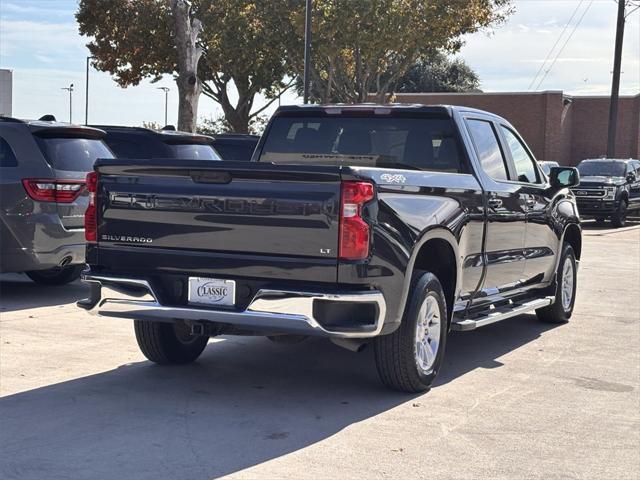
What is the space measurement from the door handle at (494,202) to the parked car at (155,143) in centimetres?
541

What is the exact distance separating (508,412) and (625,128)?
161 ft

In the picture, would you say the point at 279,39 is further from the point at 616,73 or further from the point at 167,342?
the point at 167,342

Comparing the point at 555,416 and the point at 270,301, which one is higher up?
the point at 270,301

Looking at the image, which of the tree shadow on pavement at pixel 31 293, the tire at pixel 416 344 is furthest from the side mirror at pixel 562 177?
the tree shadow on pavement at pixel 31 293

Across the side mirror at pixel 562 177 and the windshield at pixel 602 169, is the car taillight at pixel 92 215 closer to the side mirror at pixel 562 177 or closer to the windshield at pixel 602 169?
the side mirror at pixel 562 177

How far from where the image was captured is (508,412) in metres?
6.65

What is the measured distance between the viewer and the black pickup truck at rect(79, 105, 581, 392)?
6.19 m

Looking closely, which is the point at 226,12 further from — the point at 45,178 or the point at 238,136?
the point at 45,178

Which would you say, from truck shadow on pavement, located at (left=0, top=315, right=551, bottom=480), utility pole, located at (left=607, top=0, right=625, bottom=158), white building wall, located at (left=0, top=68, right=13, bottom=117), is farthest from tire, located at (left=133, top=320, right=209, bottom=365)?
utility pole, located at (left=607, top=0, right=625, bottom=158)

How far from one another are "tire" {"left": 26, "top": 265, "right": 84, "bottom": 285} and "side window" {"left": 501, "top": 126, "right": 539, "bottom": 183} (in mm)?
5544

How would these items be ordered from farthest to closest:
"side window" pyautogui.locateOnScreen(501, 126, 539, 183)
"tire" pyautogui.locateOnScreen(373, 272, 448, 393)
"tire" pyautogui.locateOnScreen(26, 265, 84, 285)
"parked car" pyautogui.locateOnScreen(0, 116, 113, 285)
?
"tire" pyautogui.locateOnScreen(26, 265, 84, 285), "parked car" pyautogui.locateOnScreen(0, 116, 113, 285), "side window" pyautogui.locateOnScreen(501, 126, 539, 183), "tire" pyautogui.locateOnScreen(373, 272, 448, 393)

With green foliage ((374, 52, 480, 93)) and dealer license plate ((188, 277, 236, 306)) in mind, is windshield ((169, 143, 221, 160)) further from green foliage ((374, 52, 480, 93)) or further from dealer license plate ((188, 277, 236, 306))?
green foliage ((374, 52, 480, 93))

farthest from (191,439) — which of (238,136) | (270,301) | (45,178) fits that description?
(238,136)

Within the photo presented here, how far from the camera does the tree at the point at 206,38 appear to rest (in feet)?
120
